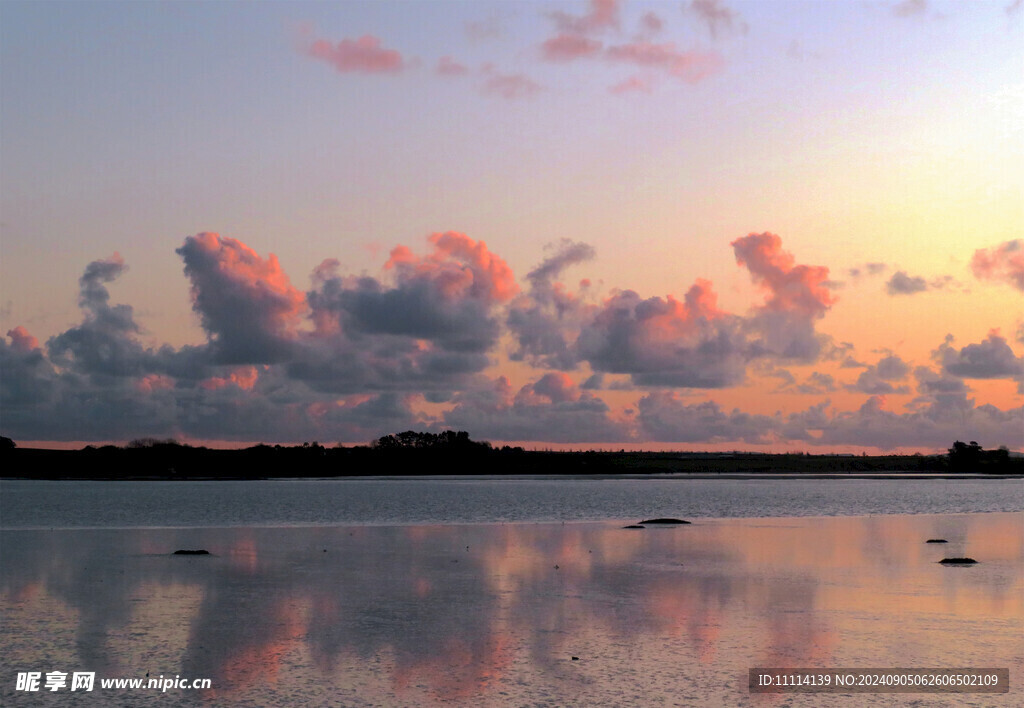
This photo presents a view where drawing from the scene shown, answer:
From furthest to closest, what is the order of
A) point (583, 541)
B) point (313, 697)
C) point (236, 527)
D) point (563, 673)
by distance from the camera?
point (236, 527) → point (583, 541) → point (563, 673) → point (313, 697)

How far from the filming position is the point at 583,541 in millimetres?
47781

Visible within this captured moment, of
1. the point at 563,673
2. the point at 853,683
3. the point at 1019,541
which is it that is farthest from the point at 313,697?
the point at 1019,541

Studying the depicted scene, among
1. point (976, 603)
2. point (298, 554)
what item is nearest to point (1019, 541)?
point (976, 603)

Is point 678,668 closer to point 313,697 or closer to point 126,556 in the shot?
point 313,697

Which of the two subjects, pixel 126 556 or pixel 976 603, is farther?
pixel 126 556

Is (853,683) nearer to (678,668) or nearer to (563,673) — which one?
(678,668)

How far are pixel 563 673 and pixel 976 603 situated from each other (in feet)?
46.2

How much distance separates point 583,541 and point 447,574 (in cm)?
1522

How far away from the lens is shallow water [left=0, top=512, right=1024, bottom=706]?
706 inches

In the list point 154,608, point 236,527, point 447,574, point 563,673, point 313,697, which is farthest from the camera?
point 236,527

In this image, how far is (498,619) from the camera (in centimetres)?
2452

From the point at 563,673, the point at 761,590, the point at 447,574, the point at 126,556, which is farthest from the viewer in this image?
the point at 126,556

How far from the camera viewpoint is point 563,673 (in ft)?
61.6

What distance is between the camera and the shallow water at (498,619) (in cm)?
1794
